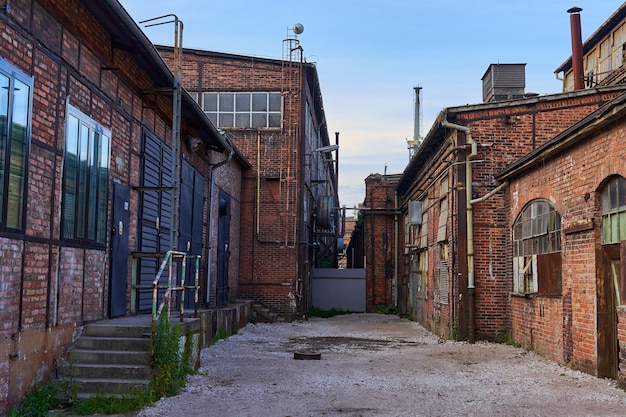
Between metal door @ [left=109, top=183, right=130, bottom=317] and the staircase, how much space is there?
3.92 feet

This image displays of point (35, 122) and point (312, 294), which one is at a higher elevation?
point (35, 122)

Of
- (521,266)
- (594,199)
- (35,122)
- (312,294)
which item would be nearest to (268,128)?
(312,294)

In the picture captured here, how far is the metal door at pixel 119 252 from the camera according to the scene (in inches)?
376

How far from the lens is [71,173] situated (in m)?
7.98

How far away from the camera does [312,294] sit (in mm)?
26656

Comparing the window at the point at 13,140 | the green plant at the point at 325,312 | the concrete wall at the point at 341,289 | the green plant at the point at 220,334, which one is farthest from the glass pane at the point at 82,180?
the concrete wall at the point at 341,289

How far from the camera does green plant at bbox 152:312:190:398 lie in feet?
24.9

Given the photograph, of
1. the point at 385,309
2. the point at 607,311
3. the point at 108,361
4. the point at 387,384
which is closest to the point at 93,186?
the point at 108,361

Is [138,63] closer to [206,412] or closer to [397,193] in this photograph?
[206,412]

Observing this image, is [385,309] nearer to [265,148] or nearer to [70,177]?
[265,148]

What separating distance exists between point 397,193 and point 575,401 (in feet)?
65.2

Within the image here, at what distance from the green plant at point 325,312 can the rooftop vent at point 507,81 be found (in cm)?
1083

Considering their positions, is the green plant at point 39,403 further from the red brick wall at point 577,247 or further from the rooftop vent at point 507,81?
the rooftop vent at point 507,81

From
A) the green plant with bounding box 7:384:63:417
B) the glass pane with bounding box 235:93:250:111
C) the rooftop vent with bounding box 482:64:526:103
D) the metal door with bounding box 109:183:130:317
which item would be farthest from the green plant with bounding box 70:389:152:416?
the glass pane with bounding box 235:93:250:111
